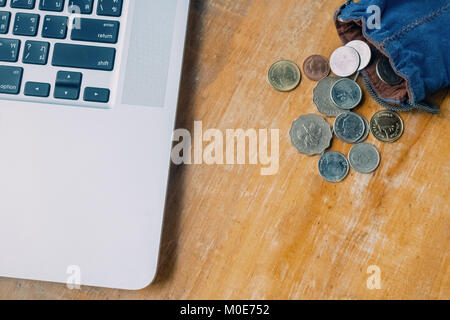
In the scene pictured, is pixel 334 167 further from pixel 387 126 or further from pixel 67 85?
pixel 67 85

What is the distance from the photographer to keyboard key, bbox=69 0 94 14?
42 centimetres

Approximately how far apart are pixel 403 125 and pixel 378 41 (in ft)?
0.32

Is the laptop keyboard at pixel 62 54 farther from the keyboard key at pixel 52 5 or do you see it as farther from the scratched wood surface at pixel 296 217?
the scratched wood surface at pixel 296 217

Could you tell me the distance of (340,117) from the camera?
1.52 feet

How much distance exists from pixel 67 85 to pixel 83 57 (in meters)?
0.03

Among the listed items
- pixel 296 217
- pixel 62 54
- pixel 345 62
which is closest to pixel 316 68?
pixel 345 62

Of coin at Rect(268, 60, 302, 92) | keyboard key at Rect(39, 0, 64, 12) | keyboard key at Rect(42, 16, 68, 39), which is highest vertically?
keyboard key at Rect(39, 0, 64, 12)

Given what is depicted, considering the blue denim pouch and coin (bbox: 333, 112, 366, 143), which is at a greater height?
the blue denim pouch

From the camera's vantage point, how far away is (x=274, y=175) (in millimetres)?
465

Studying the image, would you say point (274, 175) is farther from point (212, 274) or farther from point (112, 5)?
point (112, 5)

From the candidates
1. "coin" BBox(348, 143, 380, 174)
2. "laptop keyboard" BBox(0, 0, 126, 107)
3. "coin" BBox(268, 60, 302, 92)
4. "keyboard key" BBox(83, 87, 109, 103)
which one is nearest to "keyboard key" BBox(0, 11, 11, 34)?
"laptop keyboard" BBox(0, 0, 126, 107)

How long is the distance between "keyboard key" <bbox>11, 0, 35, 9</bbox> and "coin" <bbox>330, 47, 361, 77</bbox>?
0.33 metres

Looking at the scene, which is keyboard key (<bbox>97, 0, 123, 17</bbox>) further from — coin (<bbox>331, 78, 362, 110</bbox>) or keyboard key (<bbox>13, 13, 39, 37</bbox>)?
A: coin (<bbox>331, 78, 362, 110</bbox>)
